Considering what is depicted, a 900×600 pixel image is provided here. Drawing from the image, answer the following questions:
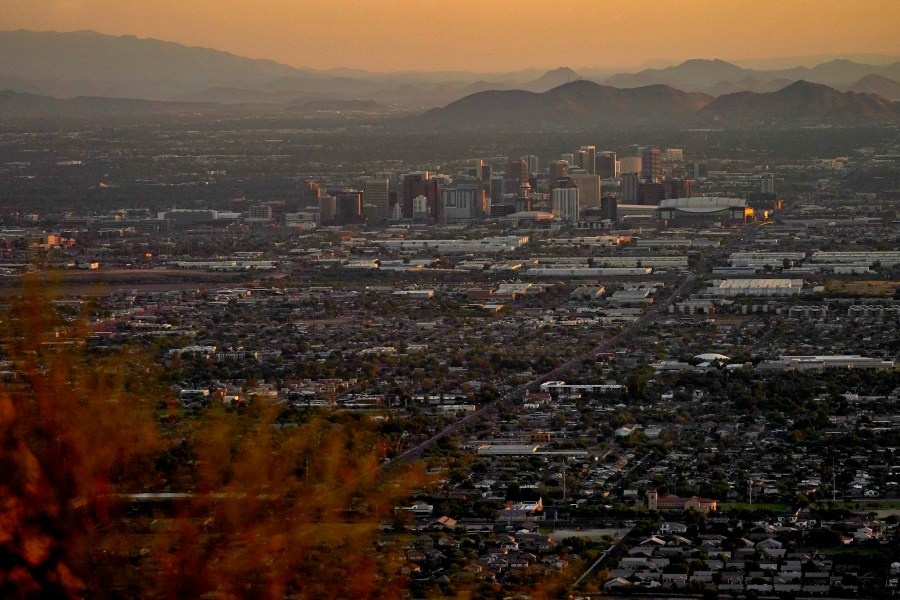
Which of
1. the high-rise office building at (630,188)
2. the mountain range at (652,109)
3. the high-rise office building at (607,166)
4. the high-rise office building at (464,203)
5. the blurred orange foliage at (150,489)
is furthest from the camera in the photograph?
the mountain range at (652,109)

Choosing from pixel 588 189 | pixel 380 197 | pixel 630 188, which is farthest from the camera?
pixel 630 188

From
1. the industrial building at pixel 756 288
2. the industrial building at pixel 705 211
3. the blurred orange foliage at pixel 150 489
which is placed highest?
the blurred orange foliage at pixel 150 489

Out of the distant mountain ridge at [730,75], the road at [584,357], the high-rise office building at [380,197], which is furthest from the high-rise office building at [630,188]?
the distant mountain ridge at [730,75]

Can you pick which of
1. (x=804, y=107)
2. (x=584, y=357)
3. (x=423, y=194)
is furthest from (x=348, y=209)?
(x=804, y=107)

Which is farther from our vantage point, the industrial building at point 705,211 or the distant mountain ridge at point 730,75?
the distant mountain ridge at point 730,75

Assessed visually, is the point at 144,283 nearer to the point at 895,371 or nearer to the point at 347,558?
the point at 895,371

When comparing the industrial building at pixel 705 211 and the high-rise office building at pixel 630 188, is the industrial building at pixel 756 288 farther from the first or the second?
the high-rise office building at pixel 630 188

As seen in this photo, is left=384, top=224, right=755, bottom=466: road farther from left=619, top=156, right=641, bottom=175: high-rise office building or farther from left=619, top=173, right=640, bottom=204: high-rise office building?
left=619, top=156, right=641, bottom=175: high-rise office building

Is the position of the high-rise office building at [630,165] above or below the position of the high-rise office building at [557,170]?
below

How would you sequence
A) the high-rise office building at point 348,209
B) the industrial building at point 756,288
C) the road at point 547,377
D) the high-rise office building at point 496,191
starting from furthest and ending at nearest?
the high-rise office building at point 496,191 → the high-rise office building at point 348,209 → the industrial building at point 756,288 → the road at point 547,377

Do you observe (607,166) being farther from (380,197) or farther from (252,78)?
(252,78)

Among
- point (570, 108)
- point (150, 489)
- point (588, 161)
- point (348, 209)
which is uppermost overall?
point (150, 489)
